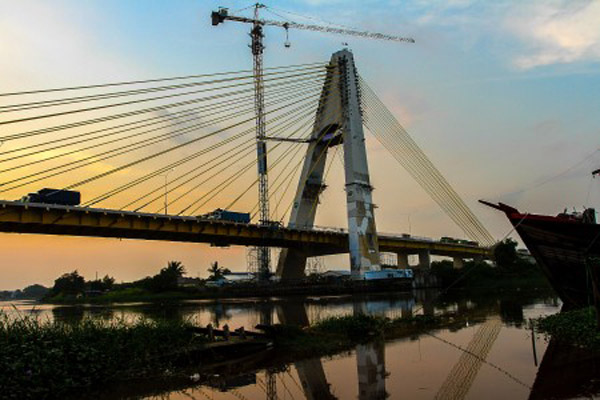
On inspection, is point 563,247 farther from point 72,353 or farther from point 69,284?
point 69,284

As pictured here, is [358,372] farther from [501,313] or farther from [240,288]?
[240,288]

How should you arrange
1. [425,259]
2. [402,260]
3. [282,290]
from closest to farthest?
1. [282,290]
2. [425,259]
3. [402,260]

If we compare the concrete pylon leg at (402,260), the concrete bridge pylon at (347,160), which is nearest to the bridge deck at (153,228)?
the concrete bridge pylon at (347,160)

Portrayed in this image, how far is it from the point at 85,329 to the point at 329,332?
34.9 ft

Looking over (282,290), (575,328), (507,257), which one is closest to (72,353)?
(575,328)

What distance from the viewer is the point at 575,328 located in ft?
59.4

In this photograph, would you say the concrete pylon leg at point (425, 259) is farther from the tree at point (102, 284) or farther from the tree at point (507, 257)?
the tree at point (102, 284)

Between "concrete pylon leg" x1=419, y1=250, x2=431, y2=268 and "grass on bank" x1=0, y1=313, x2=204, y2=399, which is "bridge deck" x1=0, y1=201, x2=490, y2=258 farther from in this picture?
"grass on bank" x1=0, y1=313, x2=204, y2=399

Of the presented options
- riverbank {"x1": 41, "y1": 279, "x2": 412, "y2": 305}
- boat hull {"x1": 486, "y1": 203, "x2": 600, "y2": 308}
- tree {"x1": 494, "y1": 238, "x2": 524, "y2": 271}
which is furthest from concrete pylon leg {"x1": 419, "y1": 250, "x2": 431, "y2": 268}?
boat hull {"x1": 486, "y1": 203, "x2": 600, "y2": 308}

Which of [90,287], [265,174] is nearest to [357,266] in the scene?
[265,174]

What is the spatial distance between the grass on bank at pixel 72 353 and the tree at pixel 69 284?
118104 millimetres

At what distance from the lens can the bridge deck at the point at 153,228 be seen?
140ft

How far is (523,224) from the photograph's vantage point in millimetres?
26297

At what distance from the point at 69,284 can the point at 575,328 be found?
128942mm
